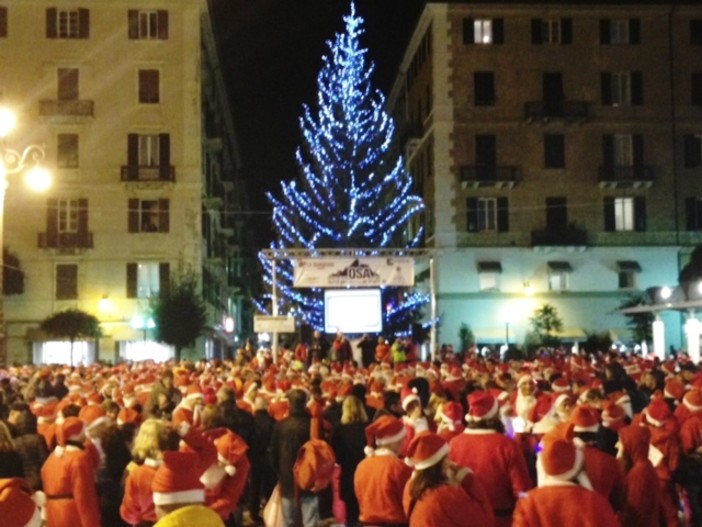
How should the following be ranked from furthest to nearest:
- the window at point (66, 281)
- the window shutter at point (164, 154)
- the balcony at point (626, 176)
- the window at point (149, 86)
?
the balcony at point (626, 176) → the window at point (149, 86) → the window shutter at point (164, 154) → the window at point (66, 281)

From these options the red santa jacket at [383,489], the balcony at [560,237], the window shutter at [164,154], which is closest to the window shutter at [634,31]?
the balcony at [560,237]

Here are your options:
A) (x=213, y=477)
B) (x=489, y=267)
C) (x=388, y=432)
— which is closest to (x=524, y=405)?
(x=388, y=432)

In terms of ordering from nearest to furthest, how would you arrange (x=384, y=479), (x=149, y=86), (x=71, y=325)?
(x=384, y=479), (x=71, y=325), (x=149, y=86)

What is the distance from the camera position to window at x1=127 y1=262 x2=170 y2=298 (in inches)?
2092

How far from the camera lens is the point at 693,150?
5547 cm

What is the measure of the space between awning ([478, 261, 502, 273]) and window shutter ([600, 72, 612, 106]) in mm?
9831

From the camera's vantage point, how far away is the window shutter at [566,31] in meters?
54.9

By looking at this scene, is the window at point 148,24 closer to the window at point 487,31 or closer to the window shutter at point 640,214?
the window at point 487,31

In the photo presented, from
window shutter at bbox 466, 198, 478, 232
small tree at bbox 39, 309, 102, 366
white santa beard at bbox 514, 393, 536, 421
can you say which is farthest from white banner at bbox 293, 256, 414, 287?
window shutter at bbox 466, 198, 478, 232

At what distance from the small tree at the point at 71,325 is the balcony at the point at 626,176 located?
83.8 feet

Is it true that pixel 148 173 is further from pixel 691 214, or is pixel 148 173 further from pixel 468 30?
pixel 691 214

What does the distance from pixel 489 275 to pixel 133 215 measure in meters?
17.5

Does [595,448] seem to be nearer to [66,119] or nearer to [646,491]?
[646,491]

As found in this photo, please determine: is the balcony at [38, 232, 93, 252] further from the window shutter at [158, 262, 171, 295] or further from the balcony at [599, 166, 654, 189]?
the balcony at [599, 166, 654, 189]
